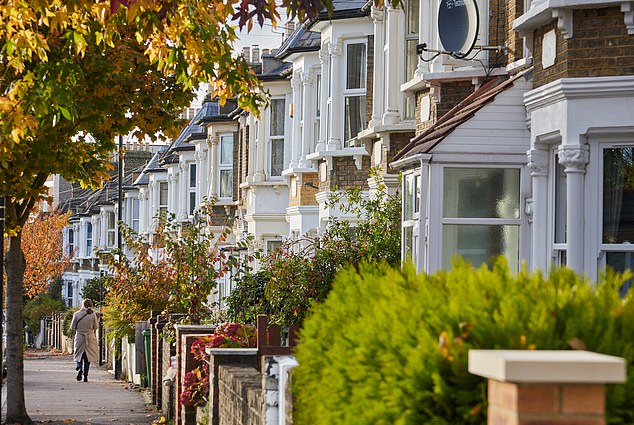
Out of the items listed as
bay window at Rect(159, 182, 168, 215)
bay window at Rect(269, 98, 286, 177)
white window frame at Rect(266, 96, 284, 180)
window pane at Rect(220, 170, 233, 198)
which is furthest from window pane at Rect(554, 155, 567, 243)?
bay window at Rect(159, 182, 168, 215)

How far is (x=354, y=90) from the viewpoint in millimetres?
21500

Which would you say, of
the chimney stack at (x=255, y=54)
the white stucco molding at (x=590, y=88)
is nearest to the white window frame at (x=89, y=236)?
the chimney stack at (x=255, y=54)

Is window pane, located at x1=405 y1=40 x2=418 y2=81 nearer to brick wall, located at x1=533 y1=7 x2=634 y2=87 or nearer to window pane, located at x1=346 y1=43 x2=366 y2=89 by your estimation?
window pane, located at x1=346 y1=43 x2=366 y2=89

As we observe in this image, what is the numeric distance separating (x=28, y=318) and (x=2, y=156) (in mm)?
56248

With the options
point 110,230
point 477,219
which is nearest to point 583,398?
point 477,219

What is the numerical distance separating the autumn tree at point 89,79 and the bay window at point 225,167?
19.8 metres

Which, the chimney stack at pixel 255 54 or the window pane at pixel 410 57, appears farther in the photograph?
the chimney stack at pixel 255 54

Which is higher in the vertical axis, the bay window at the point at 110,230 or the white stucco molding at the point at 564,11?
the white stucco molding at the point at 564,11

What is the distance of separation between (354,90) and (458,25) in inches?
315

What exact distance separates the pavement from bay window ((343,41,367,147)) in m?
5.76

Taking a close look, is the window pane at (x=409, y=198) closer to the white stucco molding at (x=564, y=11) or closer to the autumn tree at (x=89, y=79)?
the autumn tree at (x=89, y=79)

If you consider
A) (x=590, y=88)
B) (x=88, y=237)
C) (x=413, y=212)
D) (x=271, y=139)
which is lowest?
(x=413, y=212)

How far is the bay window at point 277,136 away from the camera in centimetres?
2969

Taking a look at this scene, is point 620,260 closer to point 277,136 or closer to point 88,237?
point 277,136
